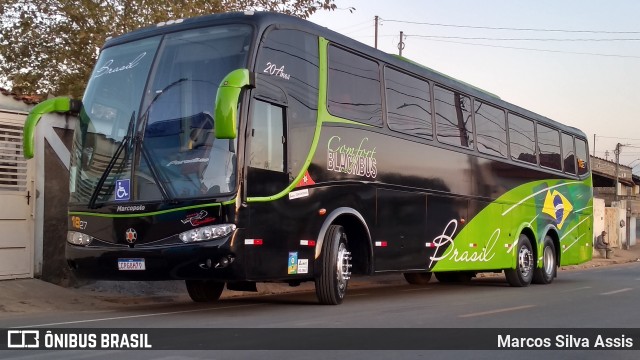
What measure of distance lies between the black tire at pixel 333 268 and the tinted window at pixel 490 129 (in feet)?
17.9

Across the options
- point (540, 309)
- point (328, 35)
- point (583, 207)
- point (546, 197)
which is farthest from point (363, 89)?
point (583, 207)

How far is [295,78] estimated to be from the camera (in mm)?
10062

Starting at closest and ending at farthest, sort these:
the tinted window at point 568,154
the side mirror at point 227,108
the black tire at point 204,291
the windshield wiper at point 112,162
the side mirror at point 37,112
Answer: the side mirror at point 227,108, the windshield wiper at point 112,162, the side mirror at point 37,112, the black tire at point 204,291, the tinted window at point 568,154

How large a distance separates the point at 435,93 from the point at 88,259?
23.1 ft

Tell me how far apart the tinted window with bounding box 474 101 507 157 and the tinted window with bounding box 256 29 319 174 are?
19.3 feet

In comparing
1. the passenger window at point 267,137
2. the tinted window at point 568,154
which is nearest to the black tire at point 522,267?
the tinted window at point 568,154

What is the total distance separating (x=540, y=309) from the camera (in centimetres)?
1113

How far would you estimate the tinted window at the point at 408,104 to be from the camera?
40.2 feet

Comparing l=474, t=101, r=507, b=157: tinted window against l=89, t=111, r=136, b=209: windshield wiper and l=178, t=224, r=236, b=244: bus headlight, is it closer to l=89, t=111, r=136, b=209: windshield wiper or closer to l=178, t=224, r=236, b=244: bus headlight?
l=178, t=224, r=236, b=244: bus headlight

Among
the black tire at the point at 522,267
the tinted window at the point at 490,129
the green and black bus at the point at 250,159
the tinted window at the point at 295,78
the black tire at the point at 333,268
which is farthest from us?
the black tire at the point at 522,267

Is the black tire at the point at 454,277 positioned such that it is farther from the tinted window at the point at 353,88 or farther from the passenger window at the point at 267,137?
the passenger window at the point at 267,137

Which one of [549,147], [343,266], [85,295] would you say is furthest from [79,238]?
[549,147]

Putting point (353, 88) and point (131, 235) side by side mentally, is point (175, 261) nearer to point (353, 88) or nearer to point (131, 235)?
point (131, 235)

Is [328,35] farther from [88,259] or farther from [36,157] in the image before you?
[36,157]
